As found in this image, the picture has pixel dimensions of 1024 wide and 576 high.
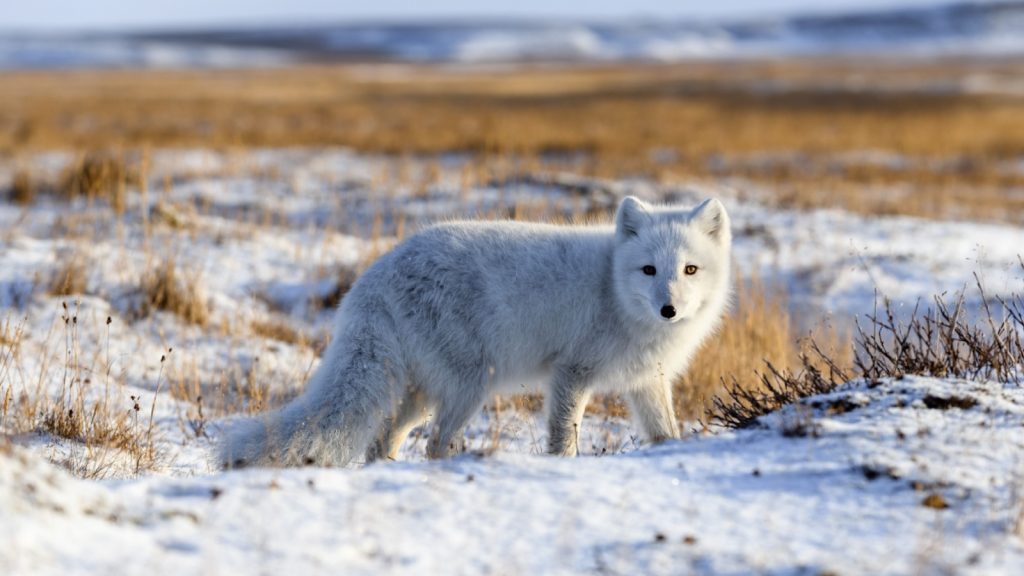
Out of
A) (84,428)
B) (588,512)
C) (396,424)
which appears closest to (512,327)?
(396,424)

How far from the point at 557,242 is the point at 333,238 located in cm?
516

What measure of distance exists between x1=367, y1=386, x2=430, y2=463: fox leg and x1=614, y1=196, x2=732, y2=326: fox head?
1.22 m

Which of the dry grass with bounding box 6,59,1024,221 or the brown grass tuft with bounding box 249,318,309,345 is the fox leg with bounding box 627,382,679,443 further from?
the dry grass with bounding box 6,59,1024,221

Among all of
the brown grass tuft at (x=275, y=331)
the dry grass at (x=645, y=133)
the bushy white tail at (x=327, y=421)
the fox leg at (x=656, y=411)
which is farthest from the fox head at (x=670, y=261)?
the dry grass at (x=645, y=133)

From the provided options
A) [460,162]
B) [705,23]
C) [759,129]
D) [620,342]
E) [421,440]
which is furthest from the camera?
[705,23]

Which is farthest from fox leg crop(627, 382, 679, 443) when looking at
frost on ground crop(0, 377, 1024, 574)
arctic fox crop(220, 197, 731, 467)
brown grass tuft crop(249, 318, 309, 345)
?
brown grass tuft crop(249, 318, 309, 345)

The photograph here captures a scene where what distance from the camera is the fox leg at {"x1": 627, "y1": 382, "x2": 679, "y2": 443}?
5.26m

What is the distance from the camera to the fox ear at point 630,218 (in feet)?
16.9

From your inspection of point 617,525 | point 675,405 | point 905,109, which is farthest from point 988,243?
point 905,109

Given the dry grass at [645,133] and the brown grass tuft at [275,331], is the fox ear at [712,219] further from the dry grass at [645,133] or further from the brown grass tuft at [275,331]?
the dry grass at [645,133]

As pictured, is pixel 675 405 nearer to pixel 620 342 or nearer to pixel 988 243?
pixel 620 342

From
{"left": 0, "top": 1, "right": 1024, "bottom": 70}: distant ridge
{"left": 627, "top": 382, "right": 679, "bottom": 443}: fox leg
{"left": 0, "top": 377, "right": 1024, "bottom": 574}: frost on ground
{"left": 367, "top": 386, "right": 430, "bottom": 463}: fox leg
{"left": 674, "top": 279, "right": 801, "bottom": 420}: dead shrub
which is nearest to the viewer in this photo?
{"left": 0, "top": 377, "right": 1024, "bottom": 574}: frost on ground

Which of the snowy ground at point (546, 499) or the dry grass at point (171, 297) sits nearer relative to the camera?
the snowy ground at point (546, 499)

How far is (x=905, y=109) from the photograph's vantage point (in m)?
28.6
